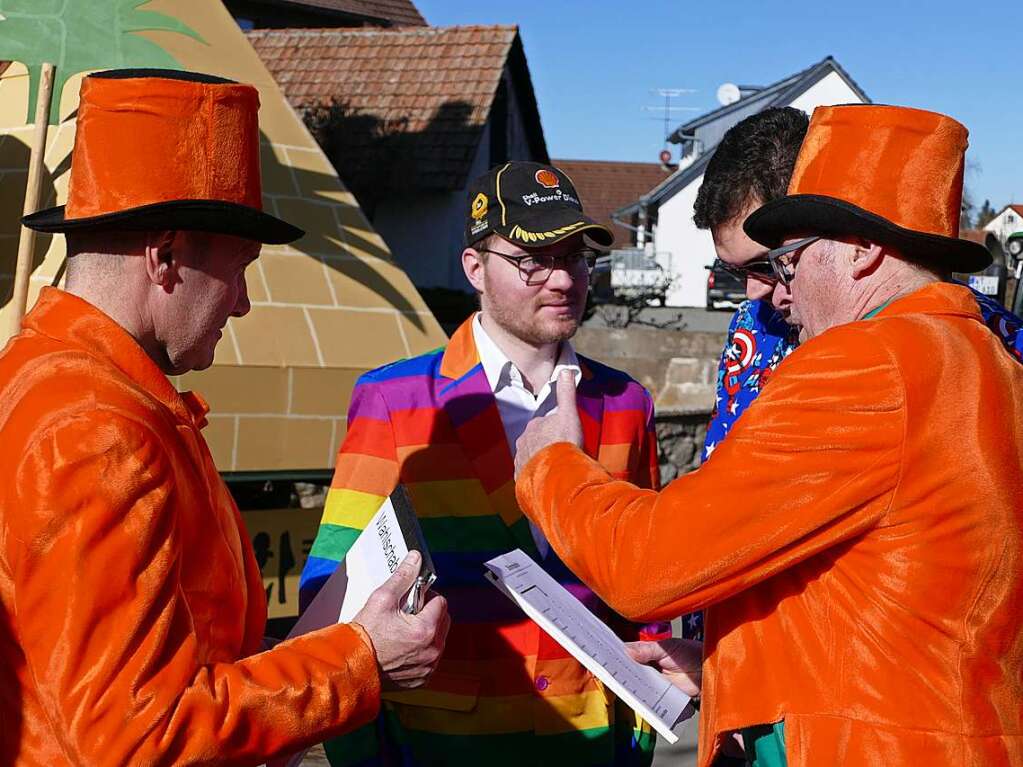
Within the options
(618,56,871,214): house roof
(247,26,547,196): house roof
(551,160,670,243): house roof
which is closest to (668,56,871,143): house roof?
(618,56,871,214): house roof

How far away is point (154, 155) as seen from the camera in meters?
1.85

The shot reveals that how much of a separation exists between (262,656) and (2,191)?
3815 millimetres

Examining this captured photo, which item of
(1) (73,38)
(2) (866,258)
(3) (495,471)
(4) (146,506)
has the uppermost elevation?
(1) (73,38)

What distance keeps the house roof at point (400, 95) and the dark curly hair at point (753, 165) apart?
1142 centimetres

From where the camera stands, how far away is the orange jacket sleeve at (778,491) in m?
1.80

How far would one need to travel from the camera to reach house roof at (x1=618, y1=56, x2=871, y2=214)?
31422 mm

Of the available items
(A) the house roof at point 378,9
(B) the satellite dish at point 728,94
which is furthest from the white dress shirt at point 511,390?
(B) the satellite dish at point 728,94

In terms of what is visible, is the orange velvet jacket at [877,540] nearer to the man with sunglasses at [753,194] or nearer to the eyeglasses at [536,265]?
the man with sunglasses at [753,194]

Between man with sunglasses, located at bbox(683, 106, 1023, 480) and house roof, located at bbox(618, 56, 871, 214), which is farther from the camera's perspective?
house roof, located at bbox(618, 56, 871, 214)

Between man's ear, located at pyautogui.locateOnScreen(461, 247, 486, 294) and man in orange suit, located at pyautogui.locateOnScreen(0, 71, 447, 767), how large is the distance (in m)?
0.95

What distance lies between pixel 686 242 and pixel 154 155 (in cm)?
3141

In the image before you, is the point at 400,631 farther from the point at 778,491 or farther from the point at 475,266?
the point at 475,266

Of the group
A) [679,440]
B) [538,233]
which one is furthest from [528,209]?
[679,440]

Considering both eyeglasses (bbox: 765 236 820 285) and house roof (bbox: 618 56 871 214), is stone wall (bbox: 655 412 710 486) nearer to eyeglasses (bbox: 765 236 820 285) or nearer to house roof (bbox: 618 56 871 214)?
eyeglasses (bbox: 765 236 820 285)
